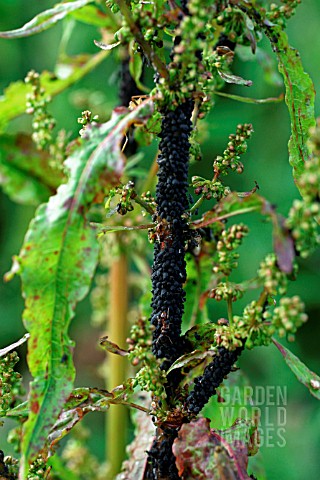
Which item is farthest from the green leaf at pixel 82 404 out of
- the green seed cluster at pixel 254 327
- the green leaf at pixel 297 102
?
the green leaf at pixel 297 102

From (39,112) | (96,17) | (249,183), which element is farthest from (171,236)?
(249,183)

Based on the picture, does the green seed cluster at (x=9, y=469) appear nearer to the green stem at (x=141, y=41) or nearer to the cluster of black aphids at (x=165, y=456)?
the cluster of black aphids at (x=165, y=456)

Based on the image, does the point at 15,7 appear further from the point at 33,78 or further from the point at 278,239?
the point at 278,239

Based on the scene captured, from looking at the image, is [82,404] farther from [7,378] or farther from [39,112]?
[39,112]

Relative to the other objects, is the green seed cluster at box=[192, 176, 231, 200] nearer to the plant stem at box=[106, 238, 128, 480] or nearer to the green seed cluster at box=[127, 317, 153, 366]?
the green seed cluster at box=[127, 317, 153, 366]

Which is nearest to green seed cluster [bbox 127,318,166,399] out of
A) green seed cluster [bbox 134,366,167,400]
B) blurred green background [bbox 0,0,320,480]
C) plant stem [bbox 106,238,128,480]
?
green seed cluster [bbox 134,366,167,400]

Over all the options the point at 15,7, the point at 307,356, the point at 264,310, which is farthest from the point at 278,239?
the point at 15,7
